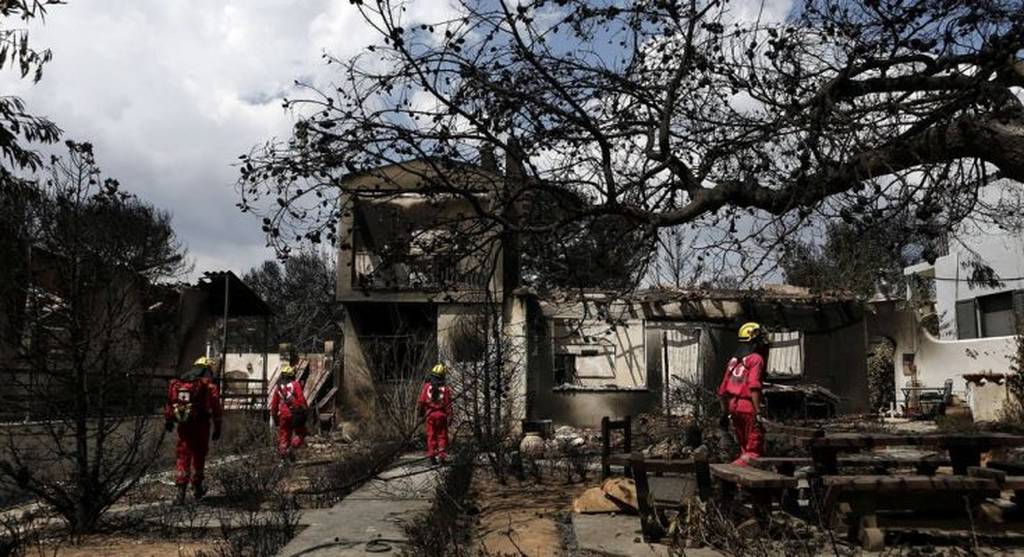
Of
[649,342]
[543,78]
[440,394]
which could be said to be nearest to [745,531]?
[543,78]

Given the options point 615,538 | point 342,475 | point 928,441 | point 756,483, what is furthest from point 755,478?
point 342,475

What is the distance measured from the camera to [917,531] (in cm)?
623

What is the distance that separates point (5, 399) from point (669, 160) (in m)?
6.87

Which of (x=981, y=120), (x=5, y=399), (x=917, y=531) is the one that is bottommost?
(x=917, y=531)

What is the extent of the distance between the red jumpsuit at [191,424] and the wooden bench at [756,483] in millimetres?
6497

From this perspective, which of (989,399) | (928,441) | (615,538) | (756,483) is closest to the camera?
Result: (756,483)

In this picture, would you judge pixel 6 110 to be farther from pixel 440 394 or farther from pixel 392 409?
pixel 392 409

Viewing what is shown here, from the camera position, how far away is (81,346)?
8.27m

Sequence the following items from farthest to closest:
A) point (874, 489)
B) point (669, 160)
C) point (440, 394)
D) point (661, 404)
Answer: point (661, 404)
point (440, 394)
point (669, 160)
point (874, 489)

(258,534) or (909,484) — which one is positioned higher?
(909,484)

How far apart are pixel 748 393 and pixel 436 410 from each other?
6.35m

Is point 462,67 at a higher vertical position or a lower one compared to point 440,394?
higher

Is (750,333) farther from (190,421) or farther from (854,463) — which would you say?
(190,421)

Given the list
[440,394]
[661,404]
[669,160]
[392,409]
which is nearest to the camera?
[669,160]
